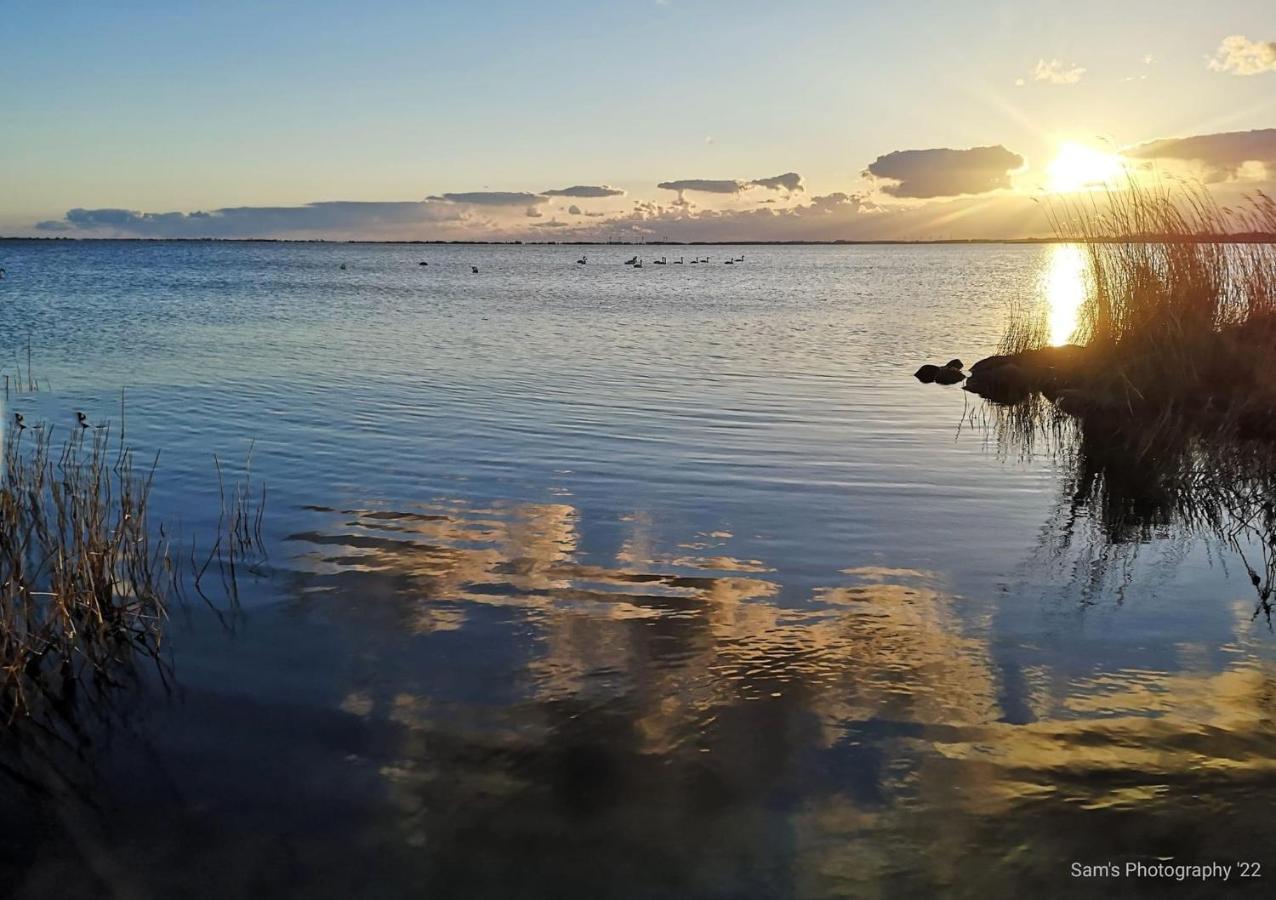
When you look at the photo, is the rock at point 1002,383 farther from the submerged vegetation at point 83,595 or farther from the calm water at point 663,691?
the submerged vegetation at point 83,595

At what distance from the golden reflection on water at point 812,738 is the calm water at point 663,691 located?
24 millimetres

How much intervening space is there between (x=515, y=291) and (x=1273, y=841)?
6447 centimetres

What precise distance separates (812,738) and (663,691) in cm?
107

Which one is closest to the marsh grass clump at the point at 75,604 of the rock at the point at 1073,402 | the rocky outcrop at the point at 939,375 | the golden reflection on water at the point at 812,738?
the golden reflection on water at the point at 812,738

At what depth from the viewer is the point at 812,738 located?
5.80 metres

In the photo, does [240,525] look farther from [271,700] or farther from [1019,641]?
[1019,641]

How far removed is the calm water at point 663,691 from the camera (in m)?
4.76

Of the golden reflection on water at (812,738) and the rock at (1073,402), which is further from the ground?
the rock at (1073,402)

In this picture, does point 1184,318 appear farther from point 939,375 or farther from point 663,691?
point 663,691

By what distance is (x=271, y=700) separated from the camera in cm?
629

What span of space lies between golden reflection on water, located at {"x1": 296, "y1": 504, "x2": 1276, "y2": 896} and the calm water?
0.02 meters

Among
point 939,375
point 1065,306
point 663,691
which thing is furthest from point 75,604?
point 1065,306

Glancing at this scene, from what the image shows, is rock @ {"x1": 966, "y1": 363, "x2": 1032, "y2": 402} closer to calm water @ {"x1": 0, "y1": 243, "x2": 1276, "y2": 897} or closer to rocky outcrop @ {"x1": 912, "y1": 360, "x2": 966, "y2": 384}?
rocky outcrop @ {"x1": 912, "y1": 360, "x2": 966, "y2": 384}

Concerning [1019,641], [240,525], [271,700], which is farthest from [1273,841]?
[240,525]
